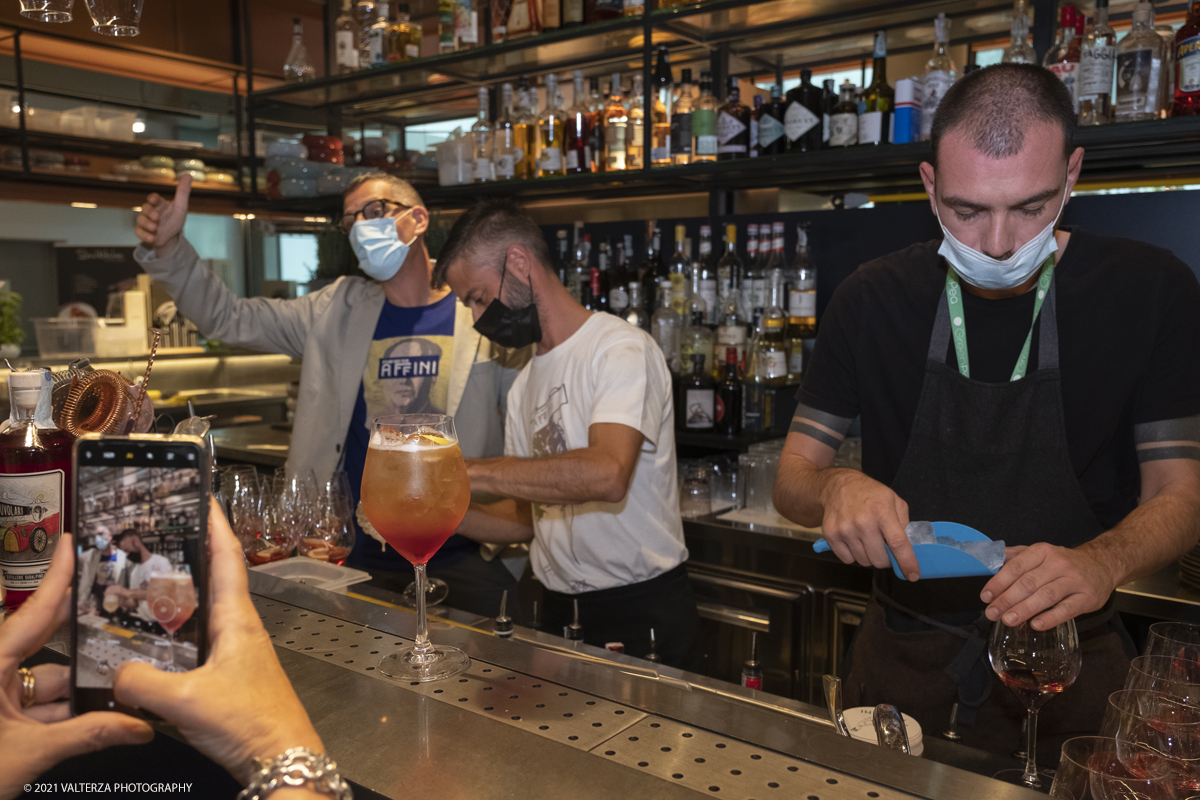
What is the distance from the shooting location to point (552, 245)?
12.4 ft

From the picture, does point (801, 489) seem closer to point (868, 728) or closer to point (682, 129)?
point (868, 728)

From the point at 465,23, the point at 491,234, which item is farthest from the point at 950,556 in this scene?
the point at 465,23

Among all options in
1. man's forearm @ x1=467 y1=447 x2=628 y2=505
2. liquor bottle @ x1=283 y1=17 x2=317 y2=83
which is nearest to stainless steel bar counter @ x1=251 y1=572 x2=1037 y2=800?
man's forearm @ x1=467 y1=447 x2=628 y2=505

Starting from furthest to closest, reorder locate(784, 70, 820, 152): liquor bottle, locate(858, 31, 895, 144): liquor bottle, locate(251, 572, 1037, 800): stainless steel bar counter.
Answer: locate(784, 70, 820, 152): liquor bottle → locate(858, 31, 895, 144): liquor bottle → locate(251, 572, 1037, 800): stainless steel bar counter

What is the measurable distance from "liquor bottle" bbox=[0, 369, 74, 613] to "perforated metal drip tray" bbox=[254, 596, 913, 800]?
300 millimetres

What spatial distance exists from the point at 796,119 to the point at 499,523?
5.42ft

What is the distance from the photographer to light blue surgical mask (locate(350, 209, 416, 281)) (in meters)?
2.60

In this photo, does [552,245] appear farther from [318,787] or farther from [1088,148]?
[318,787]

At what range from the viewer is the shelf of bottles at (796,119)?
226cm

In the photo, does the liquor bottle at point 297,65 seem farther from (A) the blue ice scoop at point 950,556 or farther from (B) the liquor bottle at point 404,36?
(A) the blue ice scoop at point 950,556

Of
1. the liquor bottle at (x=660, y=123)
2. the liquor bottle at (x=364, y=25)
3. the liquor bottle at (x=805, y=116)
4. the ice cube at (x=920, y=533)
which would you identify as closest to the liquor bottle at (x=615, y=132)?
the liquor bottle at (x=660, y=123)

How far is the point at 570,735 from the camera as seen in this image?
80 centimetres

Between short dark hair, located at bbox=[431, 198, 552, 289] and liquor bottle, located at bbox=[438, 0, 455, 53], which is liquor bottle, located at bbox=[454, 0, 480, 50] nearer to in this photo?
liquor bottle, located at bbox=[438, 0, 455, 53]

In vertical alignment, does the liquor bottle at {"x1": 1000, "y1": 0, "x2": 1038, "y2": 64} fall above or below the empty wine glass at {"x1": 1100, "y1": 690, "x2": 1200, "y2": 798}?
above
